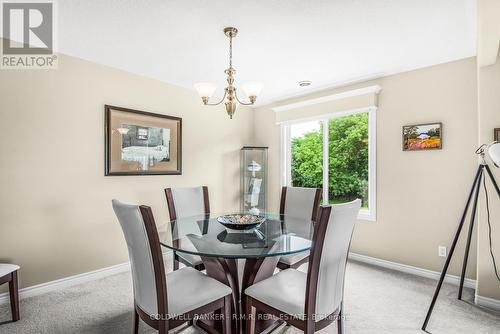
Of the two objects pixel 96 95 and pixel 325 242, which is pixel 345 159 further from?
pixel 96 95

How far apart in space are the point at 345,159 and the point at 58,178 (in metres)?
3.38

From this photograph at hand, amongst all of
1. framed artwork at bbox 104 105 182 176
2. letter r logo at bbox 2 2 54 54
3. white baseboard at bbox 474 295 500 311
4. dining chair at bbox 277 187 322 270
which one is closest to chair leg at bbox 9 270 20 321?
framed artwork at bbox 104 105 182 176

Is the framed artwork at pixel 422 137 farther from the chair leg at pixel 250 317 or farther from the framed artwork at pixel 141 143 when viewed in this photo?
the framed artwork at pixel 141 143

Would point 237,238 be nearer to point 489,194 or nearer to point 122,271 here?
point 122,271

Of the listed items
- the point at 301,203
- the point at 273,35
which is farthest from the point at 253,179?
the point at 273,35

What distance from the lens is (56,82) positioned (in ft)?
8.97

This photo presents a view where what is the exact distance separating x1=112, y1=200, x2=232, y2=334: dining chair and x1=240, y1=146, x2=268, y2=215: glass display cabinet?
2673 mm

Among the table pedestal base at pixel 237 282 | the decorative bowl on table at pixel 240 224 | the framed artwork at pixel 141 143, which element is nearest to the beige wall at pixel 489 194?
the table pedestal base at pixel 237 282

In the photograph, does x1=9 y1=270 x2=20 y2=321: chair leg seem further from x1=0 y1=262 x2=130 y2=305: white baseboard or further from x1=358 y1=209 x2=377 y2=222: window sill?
x1=358 y1=209 x2=377 y2=222: window sill

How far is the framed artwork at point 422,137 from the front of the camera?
115 inches

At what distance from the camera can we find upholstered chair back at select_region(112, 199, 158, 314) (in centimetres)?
145

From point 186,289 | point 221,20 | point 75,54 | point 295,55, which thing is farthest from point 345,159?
point 75,54

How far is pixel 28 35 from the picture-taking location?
96.0 inches

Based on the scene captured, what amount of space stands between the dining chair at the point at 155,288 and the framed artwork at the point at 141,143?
178 centimetres
